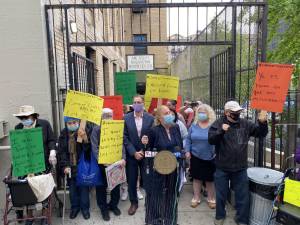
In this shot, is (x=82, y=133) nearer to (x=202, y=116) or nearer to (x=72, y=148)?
(x=72, y=148)

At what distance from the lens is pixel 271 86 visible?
3.76 m

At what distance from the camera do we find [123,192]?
4.86m

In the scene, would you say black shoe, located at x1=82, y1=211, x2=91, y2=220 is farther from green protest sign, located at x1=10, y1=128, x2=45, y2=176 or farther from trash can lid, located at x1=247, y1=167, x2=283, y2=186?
trash can lid, located at x1=247, y1=167, x2=283, y2=186

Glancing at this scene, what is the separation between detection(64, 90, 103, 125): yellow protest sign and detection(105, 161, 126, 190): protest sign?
0.69 meters

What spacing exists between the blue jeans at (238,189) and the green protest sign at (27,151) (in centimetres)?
230

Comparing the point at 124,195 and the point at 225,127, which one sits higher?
the point at 225,127

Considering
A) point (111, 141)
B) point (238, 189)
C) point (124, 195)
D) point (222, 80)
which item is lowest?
point (124, 195)

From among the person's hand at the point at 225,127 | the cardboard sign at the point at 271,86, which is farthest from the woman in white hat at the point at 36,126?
the cardboard sign at the point at 271,86

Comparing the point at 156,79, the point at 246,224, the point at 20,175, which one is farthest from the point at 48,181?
the point at 246,224

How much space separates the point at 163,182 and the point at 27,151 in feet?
5.72

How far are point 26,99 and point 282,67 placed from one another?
11.8ft

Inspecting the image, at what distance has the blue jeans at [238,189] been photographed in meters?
3.79

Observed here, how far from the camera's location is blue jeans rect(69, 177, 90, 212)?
4.14m

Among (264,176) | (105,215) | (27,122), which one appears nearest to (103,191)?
(105,215)
